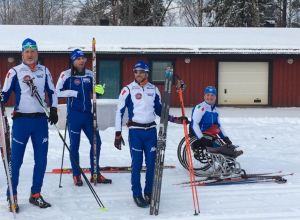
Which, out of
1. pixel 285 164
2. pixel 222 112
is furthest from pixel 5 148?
pixel 222 112

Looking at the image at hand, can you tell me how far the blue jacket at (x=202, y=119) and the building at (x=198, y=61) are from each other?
1097 centimetres

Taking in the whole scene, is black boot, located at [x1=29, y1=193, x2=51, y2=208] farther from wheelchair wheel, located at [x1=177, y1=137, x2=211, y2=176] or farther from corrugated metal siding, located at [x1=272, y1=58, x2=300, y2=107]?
corrugated metal siding, located at [x1=272, y1=58, x2=300, y2=107]

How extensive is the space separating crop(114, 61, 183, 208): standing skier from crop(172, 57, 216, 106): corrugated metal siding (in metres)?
13.4

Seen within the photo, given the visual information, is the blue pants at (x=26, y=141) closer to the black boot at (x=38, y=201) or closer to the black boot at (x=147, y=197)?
the black boot at (x=38, y=201)

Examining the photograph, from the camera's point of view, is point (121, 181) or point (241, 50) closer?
point (121, 181)

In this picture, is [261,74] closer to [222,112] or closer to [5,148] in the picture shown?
[222,112]

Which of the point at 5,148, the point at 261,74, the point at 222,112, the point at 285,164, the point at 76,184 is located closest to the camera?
the point at 5,148

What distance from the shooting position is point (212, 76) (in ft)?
66.3

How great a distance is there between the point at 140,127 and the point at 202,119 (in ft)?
5.86

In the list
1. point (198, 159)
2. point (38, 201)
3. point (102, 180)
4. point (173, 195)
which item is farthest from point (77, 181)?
point (198, 159)

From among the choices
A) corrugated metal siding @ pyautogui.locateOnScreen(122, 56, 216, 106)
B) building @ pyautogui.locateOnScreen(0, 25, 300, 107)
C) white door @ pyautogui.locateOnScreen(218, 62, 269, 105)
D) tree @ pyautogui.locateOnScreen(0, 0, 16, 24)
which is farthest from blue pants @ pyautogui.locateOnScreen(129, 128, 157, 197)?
tree @ pyautogui.locateOnScreen(0, 0, 16, 24)

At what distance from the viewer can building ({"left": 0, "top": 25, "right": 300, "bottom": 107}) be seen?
19094 mm

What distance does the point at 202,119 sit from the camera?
7934 millimetres

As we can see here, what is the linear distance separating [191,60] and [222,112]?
9.99 feet
